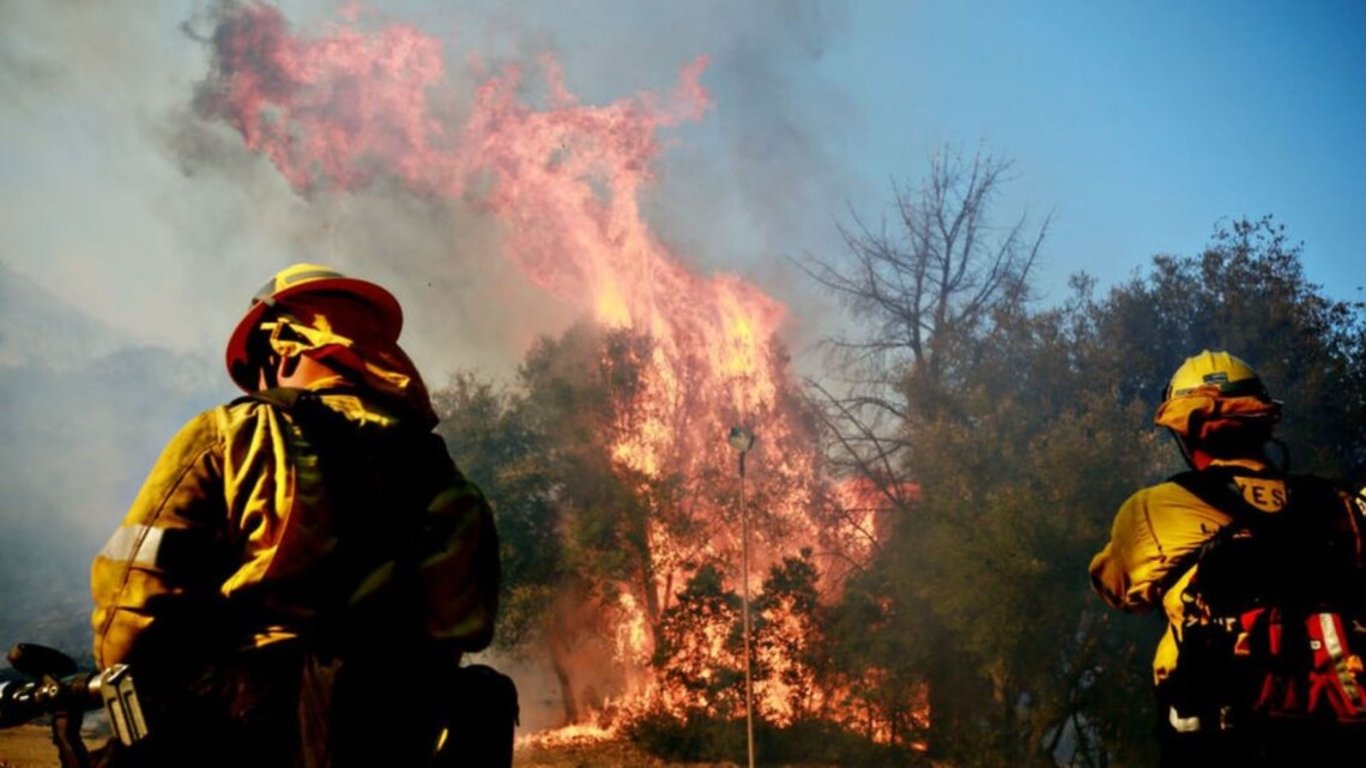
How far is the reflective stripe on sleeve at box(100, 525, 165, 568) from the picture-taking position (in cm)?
201

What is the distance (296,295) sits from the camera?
2773 mm

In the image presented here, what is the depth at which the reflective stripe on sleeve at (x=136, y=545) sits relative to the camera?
201cm

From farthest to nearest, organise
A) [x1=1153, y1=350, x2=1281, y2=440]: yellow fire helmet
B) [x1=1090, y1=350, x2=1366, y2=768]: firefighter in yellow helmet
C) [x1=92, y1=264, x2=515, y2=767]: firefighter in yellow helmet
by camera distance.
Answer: [x1=1153, y1=350, x2=1281, y2=440]: yellow fire helmet
[x1=1090, y1=350, x2=1366, y2=768]: firefighter in yellow helmet
[x1=92, y1=264, x2=515, y2=767]: firefighter in yellow helmet

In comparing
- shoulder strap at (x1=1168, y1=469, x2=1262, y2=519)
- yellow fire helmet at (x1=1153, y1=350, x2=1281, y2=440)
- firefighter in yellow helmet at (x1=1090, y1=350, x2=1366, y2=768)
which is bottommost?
firefighter in yellow helmet at (x1=1090, y1=350, x2=1366, y2=768)

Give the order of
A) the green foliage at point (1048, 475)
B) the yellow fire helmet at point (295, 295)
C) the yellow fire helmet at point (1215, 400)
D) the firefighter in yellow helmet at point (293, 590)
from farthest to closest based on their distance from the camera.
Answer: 1. the green foliage at point (1048, 475)
2. the yellow fire helmet at point (1215, 400)
3. the yellow fire helmet at point (295, 295)
4. the firefighter in yellow helmet at point (293, 590)

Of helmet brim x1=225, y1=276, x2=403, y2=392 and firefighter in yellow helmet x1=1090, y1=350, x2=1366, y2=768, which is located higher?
helmet brim x1=225, y1=276, x2=403, y2=392

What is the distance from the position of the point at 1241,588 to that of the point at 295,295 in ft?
12.3

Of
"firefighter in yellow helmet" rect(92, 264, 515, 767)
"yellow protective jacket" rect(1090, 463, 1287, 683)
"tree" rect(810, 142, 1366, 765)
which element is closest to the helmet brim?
"firefighter in yellow helmet" rect(92, 264, 515, 767)

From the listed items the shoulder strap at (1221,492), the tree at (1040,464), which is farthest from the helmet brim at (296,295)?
the tree at (1040,464)

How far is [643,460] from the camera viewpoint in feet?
80.3

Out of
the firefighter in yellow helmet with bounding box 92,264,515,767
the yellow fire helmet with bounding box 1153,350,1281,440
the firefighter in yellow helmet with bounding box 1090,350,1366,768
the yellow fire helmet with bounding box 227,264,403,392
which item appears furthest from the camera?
the yellow fire helmet with bounding box 1153,350,1281,440

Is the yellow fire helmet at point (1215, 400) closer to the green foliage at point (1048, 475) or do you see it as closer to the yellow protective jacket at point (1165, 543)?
the yellow protective jacket at point (1165, 543)

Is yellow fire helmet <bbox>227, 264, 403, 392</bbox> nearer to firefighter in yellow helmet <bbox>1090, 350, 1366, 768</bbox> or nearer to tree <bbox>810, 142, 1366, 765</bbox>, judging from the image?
firefighter in yellow helmet <bbox>1090, 350, 1366, 768</bbox>

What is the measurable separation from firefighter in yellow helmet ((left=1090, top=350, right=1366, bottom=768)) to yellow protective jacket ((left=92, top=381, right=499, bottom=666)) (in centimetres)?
300
